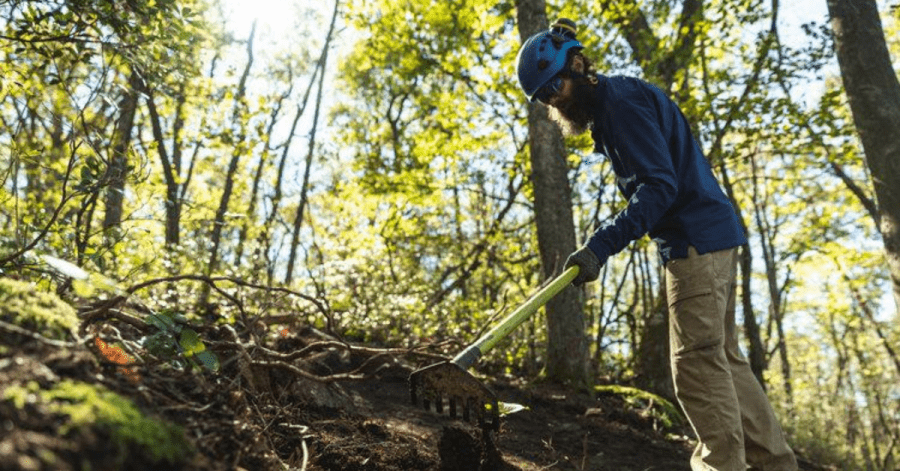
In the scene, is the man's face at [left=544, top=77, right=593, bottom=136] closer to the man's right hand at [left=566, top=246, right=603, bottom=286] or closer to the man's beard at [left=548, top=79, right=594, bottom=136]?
the man's beard at [left=548, top=79, right=594, bottom=136]

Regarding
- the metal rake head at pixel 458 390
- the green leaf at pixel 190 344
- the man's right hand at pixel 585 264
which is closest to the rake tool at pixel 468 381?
the metal rake head at pixel 458 390

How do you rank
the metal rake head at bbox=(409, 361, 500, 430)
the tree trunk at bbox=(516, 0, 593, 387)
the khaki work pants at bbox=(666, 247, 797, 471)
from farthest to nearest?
the tree trunk at bbox=(516, 0, 593, 387)
the khaki work pants at bbox=(666, 247, 797, 471)
the metal rake head at bbox=(409, 361, 500, 430)

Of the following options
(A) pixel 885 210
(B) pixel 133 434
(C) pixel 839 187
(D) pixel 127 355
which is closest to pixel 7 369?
(B) pixel 133 434

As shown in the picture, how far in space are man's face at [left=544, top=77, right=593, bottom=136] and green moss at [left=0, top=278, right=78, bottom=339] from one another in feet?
8.12

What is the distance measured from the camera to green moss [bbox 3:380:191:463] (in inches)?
36.6

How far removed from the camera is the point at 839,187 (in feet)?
48.8

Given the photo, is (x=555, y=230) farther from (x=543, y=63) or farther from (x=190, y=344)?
(x=190, y=344)

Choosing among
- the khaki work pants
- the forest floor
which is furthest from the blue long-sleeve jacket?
the forest floor

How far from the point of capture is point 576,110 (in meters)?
3.02

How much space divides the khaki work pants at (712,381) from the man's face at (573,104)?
2.95 ft

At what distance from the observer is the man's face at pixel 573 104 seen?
2.95 meters

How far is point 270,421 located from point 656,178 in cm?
203

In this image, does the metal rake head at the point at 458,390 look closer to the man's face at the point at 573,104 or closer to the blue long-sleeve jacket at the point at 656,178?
the blue long-sleeve jacket at the point at 656,178

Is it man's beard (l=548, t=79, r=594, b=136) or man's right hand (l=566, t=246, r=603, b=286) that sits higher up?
man's beard (l=548, t=79, r=594, b=136)
